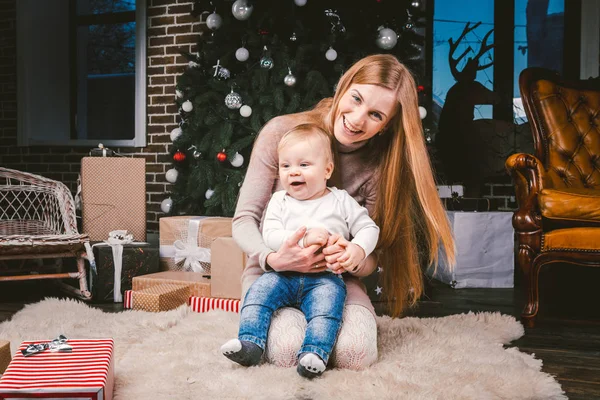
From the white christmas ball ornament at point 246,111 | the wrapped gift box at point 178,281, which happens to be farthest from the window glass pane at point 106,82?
the wrapped gift box at point 178,281

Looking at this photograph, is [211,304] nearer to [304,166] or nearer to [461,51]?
[304,166]

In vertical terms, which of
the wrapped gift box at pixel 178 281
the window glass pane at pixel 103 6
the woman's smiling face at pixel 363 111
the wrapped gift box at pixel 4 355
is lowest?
the wrapped gift box at pixel 178 281

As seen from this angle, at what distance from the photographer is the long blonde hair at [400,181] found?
66.7 inches

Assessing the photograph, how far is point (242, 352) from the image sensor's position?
1498 millimetres

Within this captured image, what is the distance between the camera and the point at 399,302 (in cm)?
196

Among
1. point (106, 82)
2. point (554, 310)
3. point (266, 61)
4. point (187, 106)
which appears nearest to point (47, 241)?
point (187, 106)

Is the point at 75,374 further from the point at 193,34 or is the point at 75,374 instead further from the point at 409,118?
the point at 193,34

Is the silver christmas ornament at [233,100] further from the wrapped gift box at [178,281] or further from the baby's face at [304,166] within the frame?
the baby's face at [304,166]

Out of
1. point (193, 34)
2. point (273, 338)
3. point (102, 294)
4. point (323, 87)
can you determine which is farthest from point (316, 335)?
point (193, 34)

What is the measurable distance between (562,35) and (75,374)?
4248 mm

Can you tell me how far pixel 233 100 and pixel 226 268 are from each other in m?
1.27

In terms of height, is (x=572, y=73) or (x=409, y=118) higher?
(x=572, y=73)

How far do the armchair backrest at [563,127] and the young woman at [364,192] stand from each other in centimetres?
145

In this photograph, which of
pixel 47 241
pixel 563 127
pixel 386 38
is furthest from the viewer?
pixel 386 38
